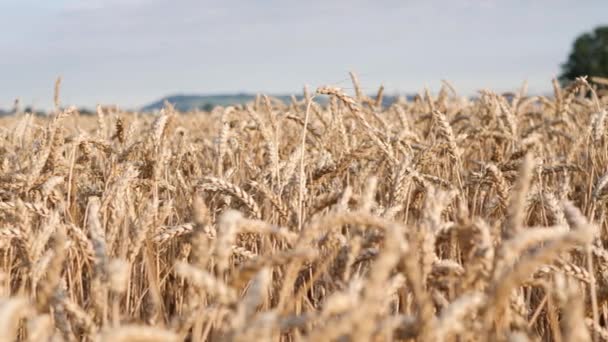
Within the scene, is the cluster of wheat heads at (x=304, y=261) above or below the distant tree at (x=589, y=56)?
below

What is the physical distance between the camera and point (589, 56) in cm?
5319

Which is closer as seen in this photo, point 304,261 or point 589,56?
point 304,261

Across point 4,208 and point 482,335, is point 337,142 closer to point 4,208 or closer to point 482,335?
point 4,208

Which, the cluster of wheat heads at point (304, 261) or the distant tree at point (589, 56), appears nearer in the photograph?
the cluster of wheat heads at point (304, 261)

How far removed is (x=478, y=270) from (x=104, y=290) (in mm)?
705

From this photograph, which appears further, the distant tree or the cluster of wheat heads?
the distant tree

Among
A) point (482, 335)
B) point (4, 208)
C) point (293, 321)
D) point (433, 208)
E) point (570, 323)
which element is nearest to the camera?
point (570, 323)

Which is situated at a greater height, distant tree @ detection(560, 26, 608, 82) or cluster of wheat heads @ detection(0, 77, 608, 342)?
distant tree @ detection(560, 26, 608, 82)

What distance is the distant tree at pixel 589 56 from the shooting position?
51562 mm

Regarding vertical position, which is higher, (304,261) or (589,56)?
(589,56)

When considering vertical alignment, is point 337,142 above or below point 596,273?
above

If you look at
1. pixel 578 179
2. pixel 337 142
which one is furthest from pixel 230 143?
pixel 578 179

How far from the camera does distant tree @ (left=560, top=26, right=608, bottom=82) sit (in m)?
51.6

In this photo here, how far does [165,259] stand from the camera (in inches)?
96.1
